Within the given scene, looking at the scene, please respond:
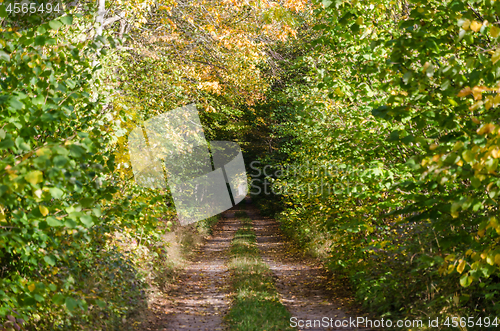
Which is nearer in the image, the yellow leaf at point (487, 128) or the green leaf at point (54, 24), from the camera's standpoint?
the yellow leaf at point (487, 128)

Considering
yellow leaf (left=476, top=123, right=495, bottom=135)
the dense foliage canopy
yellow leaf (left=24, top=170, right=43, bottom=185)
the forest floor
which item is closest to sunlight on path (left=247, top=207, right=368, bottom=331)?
the forest floor

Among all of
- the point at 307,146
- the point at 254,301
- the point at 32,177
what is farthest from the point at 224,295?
the point at 32,177

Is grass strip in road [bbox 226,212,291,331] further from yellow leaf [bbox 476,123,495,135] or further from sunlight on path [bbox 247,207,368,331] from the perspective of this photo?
yellow leaf [bbox 476,123,495,135]

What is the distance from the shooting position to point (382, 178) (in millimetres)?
5645

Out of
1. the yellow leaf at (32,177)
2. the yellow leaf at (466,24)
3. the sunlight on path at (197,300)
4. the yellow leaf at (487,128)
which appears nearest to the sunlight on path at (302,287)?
the sunlight on path at (197,300)

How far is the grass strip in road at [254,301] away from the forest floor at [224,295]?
256mm

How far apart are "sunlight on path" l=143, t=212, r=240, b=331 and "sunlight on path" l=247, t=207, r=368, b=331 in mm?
1570

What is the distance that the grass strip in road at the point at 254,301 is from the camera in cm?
712

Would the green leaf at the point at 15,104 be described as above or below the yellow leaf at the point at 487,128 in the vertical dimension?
above

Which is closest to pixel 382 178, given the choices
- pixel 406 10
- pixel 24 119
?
pixel 406 10

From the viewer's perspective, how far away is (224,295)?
9.91m

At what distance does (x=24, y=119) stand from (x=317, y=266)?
439 inches

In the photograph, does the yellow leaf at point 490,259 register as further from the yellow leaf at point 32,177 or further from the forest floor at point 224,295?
the forest floor at point 224,295

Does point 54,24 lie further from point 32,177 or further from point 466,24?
point 466,24
